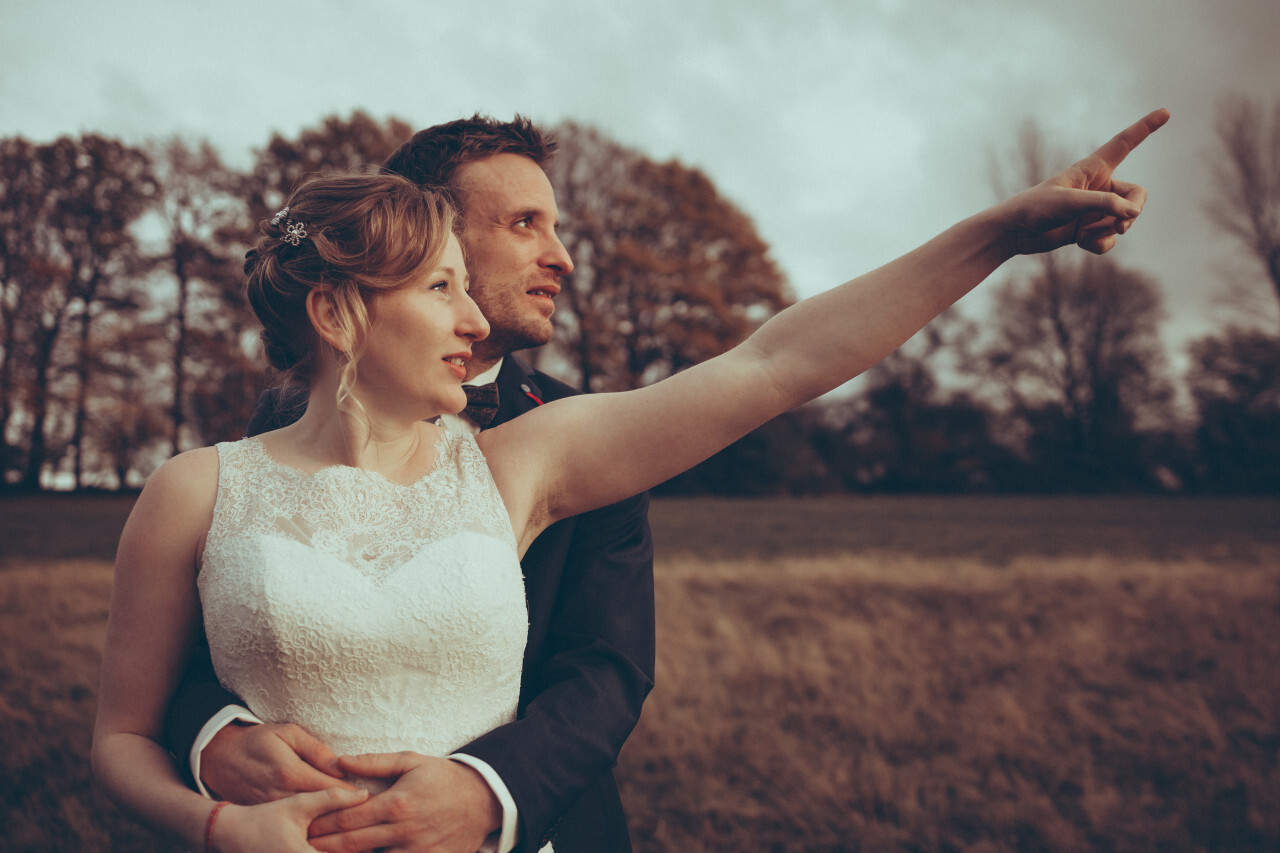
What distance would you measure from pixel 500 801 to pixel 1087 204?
1.65m

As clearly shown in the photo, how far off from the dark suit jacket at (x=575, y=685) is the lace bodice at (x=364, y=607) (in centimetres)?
11

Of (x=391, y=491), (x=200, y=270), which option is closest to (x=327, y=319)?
(x=391, y=491)

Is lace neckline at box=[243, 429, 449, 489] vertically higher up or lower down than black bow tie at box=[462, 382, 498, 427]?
lower down

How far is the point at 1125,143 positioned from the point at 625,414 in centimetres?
119

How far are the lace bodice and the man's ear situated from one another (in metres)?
0.30

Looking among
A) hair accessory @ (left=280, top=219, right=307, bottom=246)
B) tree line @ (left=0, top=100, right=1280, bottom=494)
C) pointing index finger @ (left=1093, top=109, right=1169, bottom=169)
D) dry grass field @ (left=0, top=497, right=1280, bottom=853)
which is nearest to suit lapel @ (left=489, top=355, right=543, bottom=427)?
hair accessory @ (left=280, top=219, right=307, bottom=246)

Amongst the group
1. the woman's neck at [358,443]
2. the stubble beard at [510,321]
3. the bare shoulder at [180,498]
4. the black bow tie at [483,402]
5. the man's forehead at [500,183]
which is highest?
the man's forehead at [500,183]

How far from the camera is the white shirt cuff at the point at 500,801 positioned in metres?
1.57

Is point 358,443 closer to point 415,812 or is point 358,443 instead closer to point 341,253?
point 341,253

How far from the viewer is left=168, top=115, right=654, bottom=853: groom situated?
1519mm

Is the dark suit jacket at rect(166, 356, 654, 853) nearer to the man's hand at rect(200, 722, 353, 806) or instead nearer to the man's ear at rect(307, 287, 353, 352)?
the man's hand at rect(200, 722, 353, 806)

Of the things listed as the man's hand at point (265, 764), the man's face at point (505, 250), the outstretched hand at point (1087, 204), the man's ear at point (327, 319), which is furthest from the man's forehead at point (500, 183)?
the man's hand at point (265, 764)

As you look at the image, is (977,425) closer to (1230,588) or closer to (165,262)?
(1230,588)

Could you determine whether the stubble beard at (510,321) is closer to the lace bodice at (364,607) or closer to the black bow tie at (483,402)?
the black bow tie at (483,402)
